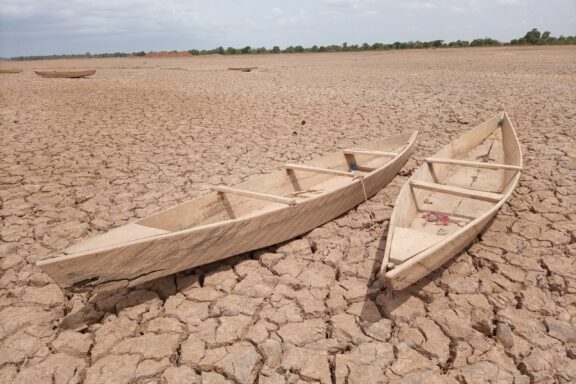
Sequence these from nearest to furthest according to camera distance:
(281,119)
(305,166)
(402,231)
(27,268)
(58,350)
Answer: (58,350) < (402,231) < (27,268) < (305,166) < (281,119)

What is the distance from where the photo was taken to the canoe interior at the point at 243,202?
233cm

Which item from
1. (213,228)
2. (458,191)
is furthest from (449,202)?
(213,228)

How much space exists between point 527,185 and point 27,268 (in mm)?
5194

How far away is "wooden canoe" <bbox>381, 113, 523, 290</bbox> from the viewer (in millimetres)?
2309

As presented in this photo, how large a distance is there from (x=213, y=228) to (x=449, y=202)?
8.44ft

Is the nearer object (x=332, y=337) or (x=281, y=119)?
(x=332, y=337)

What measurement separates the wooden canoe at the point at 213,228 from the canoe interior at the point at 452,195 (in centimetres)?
55

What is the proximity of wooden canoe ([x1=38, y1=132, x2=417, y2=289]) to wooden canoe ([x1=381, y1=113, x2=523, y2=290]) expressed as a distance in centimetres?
55

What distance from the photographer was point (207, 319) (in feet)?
8.04

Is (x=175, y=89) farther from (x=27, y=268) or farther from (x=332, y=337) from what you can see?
(x=332, y=337)

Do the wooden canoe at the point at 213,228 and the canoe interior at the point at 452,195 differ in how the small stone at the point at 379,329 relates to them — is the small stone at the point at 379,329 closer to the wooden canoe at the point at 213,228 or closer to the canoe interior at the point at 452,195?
the canoe interior at the point at 452,195

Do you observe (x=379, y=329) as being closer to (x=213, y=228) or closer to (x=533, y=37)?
(x=213, y=228)

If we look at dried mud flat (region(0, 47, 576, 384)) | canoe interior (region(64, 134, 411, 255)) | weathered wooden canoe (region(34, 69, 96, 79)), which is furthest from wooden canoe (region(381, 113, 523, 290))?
weathered wooden canoe (region(34, 69, 96, 79))

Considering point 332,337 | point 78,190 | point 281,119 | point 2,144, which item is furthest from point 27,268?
point 281,119
